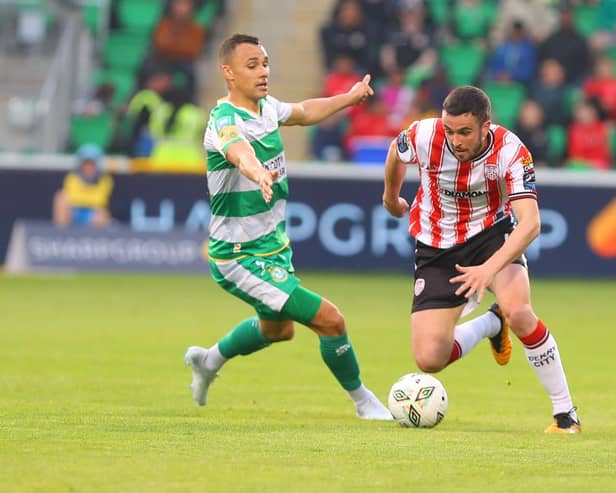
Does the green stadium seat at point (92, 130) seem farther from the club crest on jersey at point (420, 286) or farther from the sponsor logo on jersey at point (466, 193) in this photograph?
the sponsor logo on jersey at point (466, 193)

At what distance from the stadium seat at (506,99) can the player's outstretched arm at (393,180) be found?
1381 centimetres

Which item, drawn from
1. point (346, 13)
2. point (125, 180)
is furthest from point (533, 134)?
point (125, 180)

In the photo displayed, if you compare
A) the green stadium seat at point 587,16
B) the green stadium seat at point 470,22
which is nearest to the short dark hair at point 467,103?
the green stadium seat at point 470,22

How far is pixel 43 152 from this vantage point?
2103cm

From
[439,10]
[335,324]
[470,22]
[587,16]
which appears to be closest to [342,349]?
[335,324]

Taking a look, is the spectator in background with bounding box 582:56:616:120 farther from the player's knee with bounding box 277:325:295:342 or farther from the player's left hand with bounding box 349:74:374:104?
the player's knee with bounding box 277:325:295:342

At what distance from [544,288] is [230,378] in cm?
897

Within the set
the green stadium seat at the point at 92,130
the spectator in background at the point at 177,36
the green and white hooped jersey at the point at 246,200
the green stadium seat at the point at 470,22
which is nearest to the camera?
the green and white hooped jersey at the point at 246,200

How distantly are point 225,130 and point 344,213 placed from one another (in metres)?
11.9

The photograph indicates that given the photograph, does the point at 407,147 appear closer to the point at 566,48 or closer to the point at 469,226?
the point at 469,226

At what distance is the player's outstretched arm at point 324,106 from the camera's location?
8.69m

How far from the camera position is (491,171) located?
786cm

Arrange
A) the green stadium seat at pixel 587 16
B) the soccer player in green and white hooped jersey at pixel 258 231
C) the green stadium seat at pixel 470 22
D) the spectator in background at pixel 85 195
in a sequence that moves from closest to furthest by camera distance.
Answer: the soccer player in green and white hooped jersey at pixel 258 231 < the spectator in background at pixel 85 195 < the green stadium seat at pixel 470 22 < the green stadium seat at pixel 587 16

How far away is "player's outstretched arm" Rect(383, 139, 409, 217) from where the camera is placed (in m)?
8.16
